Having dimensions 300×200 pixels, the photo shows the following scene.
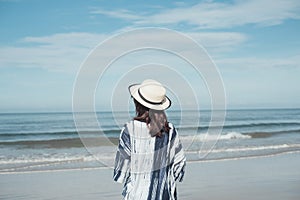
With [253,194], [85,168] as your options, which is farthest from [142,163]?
[85,168]

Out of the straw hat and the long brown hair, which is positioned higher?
the straw hat

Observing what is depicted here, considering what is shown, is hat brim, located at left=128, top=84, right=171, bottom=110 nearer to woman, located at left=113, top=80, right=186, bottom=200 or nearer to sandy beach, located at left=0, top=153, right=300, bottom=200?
woman, located at left=113, top=80, right=186, bottom=200

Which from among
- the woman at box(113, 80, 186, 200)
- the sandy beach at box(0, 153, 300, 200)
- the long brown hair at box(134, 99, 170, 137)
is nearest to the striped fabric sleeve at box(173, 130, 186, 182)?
the woman at box(113, 80, 186, 200)

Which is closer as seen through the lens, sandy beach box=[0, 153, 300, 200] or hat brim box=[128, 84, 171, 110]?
hat brim box=[128, 84, 171, 110]

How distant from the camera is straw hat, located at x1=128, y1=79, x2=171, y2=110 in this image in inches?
143

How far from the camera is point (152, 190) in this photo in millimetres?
3727

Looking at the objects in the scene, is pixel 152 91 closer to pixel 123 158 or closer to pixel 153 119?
pixel 153 119

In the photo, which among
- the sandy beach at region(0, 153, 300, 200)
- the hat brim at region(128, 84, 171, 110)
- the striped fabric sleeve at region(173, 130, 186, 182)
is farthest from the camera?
the sandy beach at region(0, 153, 300, 200)

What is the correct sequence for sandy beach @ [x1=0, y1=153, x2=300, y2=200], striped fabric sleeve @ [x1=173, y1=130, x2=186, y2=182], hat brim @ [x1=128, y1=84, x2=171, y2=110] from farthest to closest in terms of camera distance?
sandy beach @ [x1=0, y1=153, x2=300, y2=200], striped fabric sleeve @ [x1=173, y1=130, x2=186, y2=182], hat brim @ [x1=128, y1=84, x2=171, y2=110]

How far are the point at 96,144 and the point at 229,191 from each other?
16.0 ft

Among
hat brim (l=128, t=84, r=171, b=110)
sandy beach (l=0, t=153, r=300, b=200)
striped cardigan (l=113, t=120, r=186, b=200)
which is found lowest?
striped cardigan (l=113, t=120, r=186, b=200)

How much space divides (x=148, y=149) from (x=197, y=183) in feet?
18.8

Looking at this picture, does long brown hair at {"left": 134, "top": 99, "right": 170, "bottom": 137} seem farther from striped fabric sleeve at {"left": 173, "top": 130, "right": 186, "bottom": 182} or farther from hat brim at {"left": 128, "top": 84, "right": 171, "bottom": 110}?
striped fabric sleeve at {"left": 173, "top": 130, "right": 186, "bottom": 182}

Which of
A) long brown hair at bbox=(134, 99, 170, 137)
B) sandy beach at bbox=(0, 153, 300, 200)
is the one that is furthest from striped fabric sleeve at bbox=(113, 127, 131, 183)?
sandy beach at bbox=(0, 153, 300, 200)
